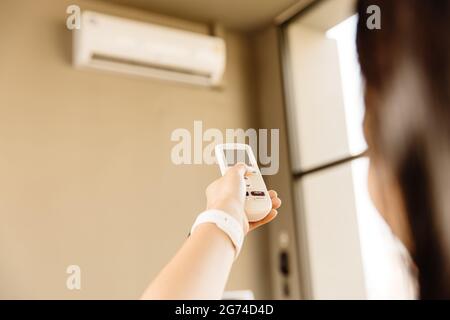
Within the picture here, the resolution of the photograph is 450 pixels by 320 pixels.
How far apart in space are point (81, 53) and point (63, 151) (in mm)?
347

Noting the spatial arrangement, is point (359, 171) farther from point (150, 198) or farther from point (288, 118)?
point (150, 198)

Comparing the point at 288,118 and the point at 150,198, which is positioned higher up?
the point at 288,118

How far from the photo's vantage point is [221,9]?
80.5 inches

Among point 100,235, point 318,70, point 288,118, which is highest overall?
point 318,70

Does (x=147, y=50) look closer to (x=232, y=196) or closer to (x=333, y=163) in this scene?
(x=333, y=163)

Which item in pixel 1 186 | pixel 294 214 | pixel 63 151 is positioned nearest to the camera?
pixel 1 186

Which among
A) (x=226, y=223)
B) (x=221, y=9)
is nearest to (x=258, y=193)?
(x=226, y=223)

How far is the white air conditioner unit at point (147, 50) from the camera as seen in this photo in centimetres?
182

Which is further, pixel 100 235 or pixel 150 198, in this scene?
pixel 150 198

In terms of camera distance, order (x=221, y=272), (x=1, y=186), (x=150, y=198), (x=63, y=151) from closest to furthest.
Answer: (x=221, y=272) → (x=1, y=186) → (x=63, y=151) → (x=150, y=198)

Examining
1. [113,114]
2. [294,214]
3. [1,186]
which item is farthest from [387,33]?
[1,186]

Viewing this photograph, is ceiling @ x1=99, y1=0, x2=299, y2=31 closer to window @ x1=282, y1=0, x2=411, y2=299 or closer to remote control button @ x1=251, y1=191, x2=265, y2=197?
window @ x1=282, y1=0, x2=411, y2=299

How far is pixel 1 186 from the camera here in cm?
169

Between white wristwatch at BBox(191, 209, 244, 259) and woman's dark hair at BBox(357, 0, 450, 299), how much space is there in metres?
1.30
